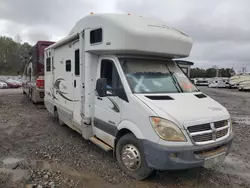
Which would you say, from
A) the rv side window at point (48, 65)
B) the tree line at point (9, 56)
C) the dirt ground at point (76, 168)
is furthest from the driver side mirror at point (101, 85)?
the tree line at point (9, 56)

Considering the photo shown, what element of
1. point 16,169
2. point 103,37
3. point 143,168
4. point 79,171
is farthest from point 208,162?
point 16,169

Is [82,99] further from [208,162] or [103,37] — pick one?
[208,162]

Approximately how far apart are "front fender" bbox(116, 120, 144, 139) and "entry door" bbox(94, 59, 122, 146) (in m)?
0.15

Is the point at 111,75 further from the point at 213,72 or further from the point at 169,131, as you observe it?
the point at 213,72

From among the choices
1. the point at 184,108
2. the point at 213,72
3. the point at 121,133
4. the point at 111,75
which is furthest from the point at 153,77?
the point at 213,72

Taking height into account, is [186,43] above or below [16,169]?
above

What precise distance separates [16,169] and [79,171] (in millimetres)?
1217

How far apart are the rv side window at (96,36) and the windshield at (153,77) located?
2.48ft

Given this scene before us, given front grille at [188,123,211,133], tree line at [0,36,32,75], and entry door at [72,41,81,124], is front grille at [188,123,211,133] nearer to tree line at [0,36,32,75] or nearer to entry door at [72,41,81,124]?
entry door at [72,41,81,124]

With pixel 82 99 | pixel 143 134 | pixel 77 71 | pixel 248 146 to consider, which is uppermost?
pixel 77 71

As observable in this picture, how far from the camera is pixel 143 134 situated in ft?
12.3

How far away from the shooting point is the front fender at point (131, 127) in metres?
3.84

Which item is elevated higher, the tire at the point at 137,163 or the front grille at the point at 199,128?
the front grille at the point at 199,128

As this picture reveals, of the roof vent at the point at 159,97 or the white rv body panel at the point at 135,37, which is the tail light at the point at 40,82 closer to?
the white rv body panel at the point at 135,37
